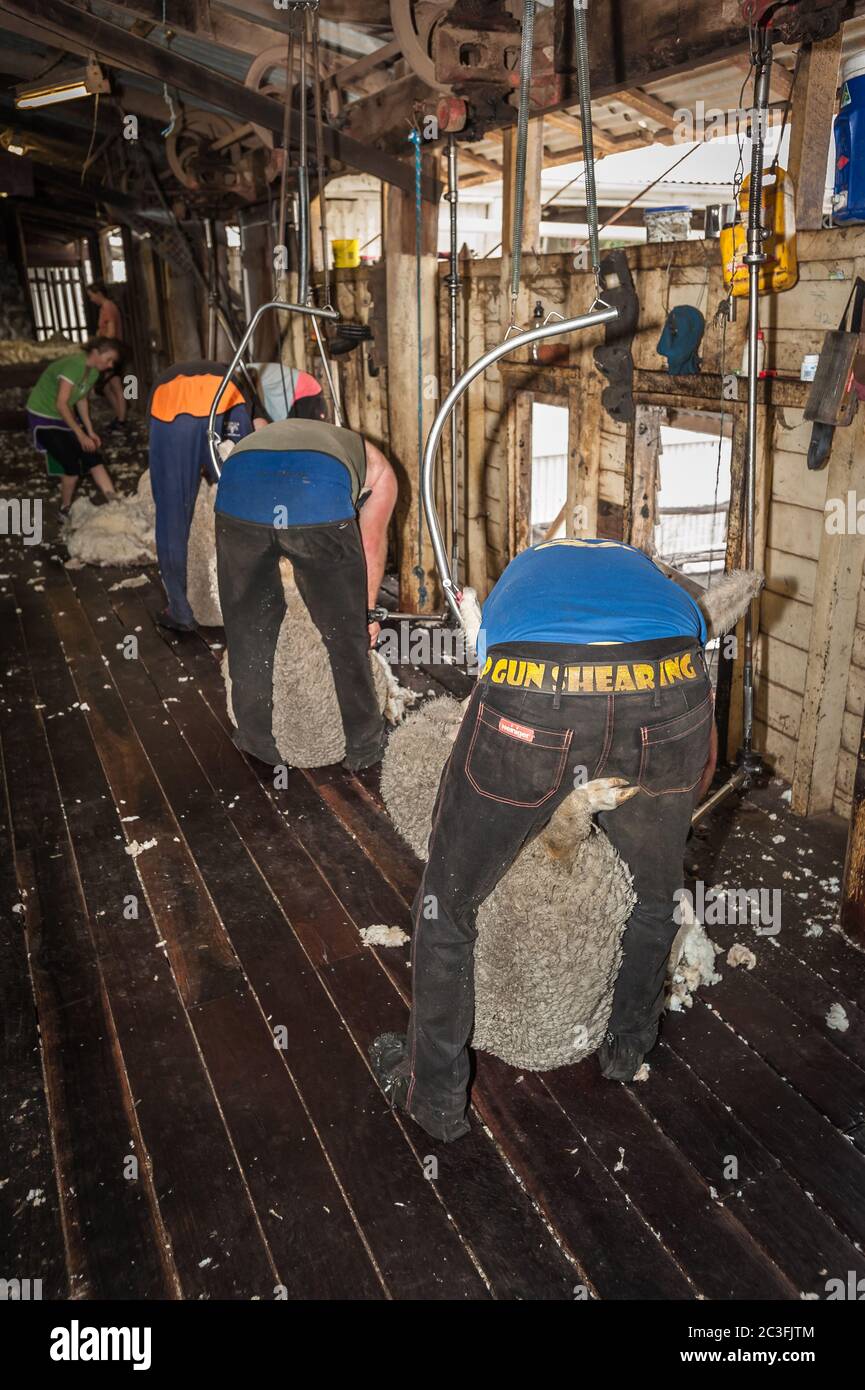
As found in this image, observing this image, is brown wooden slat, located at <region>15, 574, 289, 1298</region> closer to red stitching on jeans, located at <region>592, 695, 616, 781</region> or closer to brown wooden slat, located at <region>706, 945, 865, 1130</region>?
red stitching on jeans, located at <region>592, 695, 616, 781</region>

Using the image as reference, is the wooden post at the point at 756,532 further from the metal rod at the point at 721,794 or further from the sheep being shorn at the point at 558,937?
the sheep being shorn at the point at 558,937

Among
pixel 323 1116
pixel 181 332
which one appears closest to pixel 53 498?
pixel 181 332

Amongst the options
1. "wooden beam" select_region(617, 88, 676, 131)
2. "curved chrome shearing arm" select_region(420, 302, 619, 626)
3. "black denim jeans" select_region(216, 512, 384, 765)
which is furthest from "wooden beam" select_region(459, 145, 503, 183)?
"curved chrome shearing arm" select_region(420, 302, 619, 626)

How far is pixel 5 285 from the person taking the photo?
17.7 meters

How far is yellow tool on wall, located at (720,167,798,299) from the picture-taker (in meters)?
3.16

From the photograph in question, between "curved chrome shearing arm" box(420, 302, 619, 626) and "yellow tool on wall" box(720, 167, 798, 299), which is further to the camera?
"yellow tool on wall" box(720, 167, 798, 299)

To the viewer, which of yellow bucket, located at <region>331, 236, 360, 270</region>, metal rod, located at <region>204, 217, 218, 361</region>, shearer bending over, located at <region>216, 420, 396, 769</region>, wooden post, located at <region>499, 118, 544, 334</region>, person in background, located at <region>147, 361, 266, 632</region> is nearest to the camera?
shearer bending over, located at <region>216, 420, 396, 769</region>

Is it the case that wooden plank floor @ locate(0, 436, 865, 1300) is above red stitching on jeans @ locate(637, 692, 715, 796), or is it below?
below

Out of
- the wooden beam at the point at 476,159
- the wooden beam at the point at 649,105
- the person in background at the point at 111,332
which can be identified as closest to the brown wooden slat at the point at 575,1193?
the wooden beam at the point at 649,105

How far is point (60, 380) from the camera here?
8133 millimetres

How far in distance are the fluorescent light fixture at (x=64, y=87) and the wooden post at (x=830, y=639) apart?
537cm

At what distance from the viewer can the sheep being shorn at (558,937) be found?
7.07 feet

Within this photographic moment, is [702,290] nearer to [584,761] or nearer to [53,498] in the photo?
[584,761]

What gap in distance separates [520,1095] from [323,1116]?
506mm
